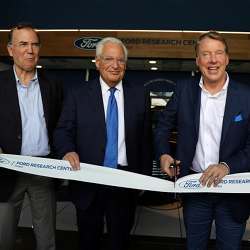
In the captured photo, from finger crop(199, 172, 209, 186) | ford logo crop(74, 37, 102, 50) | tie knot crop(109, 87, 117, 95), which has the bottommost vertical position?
finger crop(199, 172, 209, 186)

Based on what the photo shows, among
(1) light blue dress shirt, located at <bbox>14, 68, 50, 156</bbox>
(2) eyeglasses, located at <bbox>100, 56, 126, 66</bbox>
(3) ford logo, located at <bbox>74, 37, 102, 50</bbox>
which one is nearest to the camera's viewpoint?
(2) eyeglasses, located at <bbox>100, 56, 126, 66</bbox>

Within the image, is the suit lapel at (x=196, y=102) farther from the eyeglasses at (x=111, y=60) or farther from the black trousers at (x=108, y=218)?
the black trousers at (x=108, y=218)

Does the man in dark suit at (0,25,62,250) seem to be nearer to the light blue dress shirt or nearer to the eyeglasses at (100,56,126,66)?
the light blue dress shirt

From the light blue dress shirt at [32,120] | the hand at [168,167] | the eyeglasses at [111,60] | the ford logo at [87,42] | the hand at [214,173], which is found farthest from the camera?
the ford logo at [87,42]

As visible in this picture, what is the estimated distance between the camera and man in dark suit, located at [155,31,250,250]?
6.28 feet

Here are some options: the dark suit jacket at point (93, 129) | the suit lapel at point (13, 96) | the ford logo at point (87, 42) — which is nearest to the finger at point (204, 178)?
the dark suit jacket at point (93, 129)

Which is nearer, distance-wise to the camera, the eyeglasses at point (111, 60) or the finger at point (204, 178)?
the finger at point (204, 178)

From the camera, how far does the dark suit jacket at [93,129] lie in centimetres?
215

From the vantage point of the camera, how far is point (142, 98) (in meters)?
2.27

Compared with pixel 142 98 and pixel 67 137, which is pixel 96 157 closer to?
pixel 67 137

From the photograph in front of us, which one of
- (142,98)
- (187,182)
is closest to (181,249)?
(187,182)

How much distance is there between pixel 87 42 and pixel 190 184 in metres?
4.47

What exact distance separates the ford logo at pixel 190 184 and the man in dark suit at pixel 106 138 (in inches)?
12.5

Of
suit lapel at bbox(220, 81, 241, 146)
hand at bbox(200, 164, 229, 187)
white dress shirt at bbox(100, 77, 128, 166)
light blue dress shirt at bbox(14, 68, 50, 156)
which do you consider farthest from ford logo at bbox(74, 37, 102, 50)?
hand at bbox(200, 164, 229, 187)
